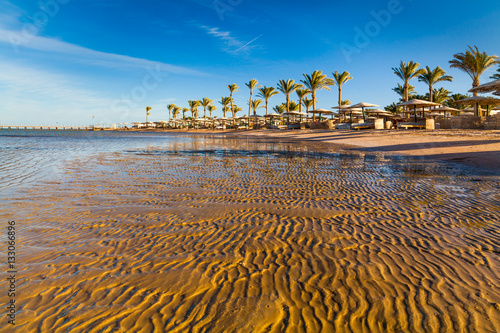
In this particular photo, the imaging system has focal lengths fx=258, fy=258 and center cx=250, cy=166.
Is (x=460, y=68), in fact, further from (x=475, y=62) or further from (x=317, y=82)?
(x=317, y=82)

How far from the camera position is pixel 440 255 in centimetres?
284

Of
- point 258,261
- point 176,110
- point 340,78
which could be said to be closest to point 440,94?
point 340,78

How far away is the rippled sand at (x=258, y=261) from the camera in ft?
6.48

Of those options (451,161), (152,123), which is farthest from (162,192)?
(152,123)

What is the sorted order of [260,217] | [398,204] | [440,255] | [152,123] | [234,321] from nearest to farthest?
[234,321] < [440,255] < [260,217] < [398,204] < [152,123]

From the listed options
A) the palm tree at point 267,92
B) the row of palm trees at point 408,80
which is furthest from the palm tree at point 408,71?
the palm tree at point 267,92

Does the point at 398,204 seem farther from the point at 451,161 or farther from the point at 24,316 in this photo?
the point at 451,161

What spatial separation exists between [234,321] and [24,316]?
65.1 inches

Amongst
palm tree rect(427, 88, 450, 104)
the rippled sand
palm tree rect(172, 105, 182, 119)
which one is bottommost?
the rippled sand

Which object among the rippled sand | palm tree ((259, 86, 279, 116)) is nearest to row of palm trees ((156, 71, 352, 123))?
palm tree ((259, 86, 279, 116))

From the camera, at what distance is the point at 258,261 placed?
9.07 ft

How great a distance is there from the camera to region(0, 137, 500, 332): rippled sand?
77.7 inches

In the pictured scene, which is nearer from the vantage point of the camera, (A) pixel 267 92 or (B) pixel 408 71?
(B) pixel 408 71

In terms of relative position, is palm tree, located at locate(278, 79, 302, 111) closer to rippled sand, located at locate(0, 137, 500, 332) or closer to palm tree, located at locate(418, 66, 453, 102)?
palm tree, located at locate(418, 66, 453, 102)
